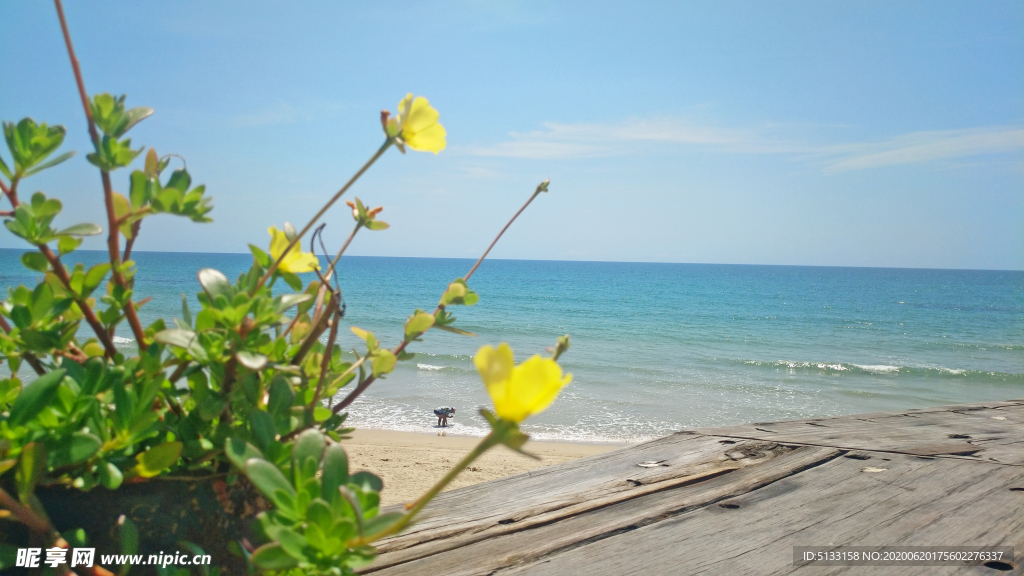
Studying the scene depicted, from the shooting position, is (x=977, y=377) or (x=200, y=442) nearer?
(x=200, y=442)

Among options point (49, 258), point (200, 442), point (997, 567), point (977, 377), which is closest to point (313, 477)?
point (200, 442)

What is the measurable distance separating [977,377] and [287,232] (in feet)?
45.4

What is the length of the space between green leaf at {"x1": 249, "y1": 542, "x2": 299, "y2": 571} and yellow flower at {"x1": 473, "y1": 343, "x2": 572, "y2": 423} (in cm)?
13

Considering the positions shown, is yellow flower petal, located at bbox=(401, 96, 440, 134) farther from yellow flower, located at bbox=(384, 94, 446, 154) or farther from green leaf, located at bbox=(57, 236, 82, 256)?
green leaf, located at bbox=(57, 236, 82, 256)

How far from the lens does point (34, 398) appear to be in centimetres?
32

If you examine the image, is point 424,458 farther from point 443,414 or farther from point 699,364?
point 699,364

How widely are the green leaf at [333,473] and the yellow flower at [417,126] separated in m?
0.19

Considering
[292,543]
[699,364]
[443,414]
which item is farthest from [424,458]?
[699,364]

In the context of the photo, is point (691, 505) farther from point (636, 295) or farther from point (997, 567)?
point (636, 295)

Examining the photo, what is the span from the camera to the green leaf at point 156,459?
0.34 meters

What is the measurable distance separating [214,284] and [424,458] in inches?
235

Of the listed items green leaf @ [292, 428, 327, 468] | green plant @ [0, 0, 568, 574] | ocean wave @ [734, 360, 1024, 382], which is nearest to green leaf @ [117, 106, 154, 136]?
green plant @ [0, 0, 568, 574]

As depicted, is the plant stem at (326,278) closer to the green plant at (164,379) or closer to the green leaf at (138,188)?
the green plant at (164,379)

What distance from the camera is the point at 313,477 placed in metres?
0.33
